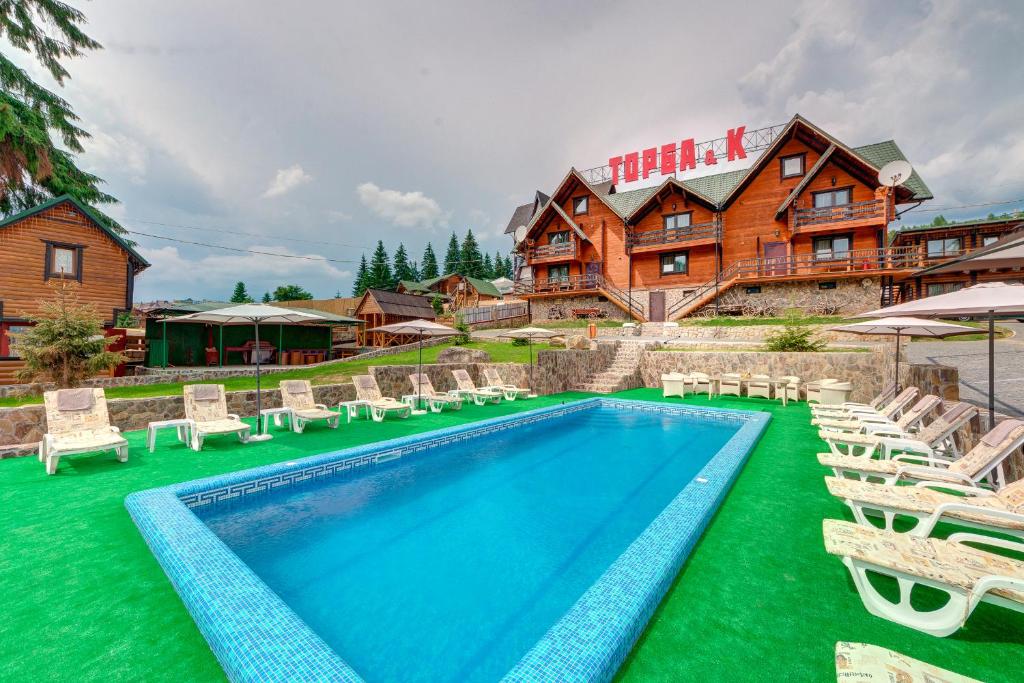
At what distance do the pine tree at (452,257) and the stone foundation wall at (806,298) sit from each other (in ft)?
170

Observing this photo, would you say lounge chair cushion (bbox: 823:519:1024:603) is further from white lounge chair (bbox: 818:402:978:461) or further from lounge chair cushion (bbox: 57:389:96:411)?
lounge chair cushion (bbox: 57:389:96:411)

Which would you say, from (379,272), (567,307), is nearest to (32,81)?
(567,307)

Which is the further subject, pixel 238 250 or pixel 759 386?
pixel 238 250

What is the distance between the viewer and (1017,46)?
12.9m

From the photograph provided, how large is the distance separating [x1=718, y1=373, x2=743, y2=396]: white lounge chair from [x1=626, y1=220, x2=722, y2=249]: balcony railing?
40.3 feet

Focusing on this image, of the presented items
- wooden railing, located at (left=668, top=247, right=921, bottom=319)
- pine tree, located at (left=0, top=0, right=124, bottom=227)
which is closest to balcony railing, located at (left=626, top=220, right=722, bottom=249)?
wooden railing, located at (left=668, top=247, right=921, bottom=319)

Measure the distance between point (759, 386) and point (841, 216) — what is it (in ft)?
43.3

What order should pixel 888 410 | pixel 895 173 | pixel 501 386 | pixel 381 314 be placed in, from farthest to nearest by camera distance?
1. pixel 381 314
2. pixel 895 173
3. pixel 501 386
4. pixel 888 410

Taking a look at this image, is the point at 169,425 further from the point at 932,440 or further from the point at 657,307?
the point at 657,307

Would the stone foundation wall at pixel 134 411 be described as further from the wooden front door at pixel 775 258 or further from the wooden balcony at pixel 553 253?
the wooden front door at pixel 775 258

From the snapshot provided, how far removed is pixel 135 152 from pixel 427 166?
1576cm

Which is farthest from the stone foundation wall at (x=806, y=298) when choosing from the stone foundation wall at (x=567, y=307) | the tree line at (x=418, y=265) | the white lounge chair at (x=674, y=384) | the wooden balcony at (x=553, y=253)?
the tree line at (x=418, y=265)

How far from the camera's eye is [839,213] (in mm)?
20891

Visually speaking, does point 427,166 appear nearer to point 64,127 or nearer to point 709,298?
point 64,127
